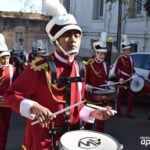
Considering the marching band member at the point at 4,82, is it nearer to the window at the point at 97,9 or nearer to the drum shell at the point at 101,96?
the drum shell at the point at 101,96

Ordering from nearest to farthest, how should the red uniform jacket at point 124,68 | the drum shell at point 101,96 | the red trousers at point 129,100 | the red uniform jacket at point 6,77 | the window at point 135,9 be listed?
1. the red uniform jacket at point 6,77
2. the drum shell at point 101,96
3. the red trousers at point 129,100
4. the red uniform jacket at point 124,68
5. the window at point 135,9

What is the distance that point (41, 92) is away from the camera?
3.28 metres

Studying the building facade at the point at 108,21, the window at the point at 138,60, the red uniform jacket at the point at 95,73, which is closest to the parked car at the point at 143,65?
the window at the point at 138,60

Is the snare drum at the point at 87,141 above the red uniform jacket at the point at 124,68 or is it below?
above

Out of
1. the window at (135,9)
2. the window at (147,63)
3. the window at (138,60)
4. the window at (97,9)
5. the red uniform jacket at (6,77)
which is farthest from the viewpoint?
the window at (97,9)

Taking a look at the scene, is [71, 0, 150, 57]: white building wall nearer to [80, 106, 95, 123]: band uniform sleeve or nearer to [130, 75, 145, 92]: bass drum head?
[130, 75, 145, 92]: bass drum head

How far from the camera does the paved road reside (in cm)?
732

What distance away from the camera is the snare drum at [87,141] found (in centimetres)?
291

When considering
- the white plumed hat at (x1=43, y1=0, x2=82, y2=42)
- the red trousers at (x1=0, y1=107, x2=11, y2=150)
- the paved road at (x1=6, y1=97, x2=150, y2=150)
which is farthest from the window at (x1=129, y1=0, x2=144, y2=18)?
the white plumed hat at (x1=43, y1=0, x2=82, y2=42)

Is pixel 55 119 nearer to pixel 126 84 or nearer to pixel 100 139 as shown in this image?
pixel 100 139

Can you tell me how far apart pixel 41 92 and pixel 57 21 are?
58 centimetres

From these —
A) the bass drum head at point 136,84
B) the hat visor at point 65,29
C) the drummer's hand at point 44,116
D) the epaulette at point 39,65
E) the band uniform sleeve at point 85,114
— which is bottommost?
the bass drum head at point 136,84

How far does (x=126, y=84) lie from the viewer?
33.6 ft

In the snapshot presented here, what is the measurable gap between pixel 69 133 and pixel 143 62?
→ 8.56 meters
